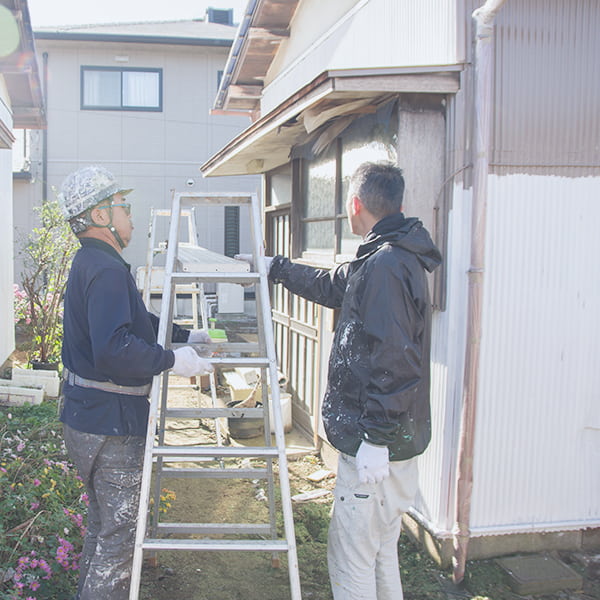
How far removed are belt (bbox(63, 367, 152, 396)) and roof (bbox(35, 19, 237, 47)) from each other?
571 inches

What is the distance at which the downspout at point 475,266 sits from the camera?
338 centimetres

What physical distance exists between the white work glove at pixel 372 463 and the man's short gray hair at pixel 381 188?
3.44 feet

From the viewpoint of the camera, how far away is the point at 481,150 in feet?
11.3

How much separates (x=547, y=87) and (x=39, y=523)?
153 inches

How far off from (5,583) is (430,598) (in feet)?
7.47

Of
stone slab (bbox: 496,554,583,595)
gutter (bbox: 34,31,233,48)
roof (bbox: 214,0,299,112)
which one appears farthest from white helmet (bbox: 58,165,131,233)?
gutter (bbox: 34,31,233,48)

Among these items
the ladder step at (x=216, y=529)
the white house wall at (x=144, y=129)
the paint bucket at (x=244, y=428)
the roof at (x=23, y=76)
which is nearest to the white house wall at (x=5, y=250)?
the roof at (x=23, y=76)

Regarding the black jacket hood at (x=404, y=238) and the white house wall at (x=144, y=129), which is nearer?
the black jacket hood at (x=404, y=238)

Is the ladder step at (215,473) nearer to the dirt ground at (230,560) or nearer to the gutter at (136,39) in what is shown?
the dirt ground at (230,560)

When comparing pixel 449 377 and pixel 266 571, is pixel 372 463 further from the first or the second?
pixel 266 571

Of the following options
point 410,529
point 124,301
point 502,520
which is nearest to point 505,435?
point 502,520

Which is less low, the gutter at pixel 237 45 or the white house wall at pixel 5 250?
→ the gutter at pixel 237 45

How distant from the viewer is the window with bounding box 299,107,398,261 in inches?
162

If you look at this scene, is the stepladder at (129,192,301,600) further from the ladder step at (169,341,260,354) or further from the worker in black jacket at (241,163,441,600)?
the worker in black jacket at (241,163,441,600)
